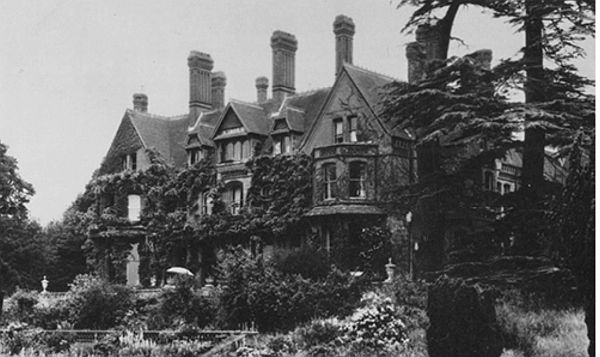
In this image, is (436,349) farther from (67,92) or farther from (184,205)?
(184,205)

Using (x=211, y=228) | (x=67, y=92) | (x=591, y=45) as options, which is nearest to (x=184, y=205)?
(x=211, y=228)

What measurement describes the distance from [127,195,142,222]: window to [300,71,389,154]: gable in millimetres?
8108

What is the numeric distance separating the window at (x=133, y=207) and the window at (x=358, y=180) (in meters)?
9.56

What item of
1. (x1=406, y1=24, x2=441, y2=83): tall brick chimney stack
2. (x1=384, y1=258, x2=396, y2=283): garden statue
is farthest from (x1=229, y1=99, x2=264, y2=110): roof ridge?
(x1=406, y1=24, x2=441, y2=83): tall brick chimney stack

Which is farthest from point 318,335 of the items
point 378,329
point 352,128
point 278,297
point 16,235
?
point 16,235

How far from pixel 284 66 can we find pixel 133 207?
782 cm

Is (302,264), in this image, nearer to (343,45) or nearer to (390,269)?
(390,269)

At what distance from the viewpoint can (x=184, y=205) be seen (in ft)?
110

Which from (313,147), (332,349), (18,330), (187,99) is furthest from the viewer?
(187,99)

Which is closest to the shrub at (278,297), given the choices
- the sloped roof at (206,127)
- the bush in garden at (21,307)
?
the bush in garden at (21,307)

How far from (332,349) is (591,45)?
23.7 feet

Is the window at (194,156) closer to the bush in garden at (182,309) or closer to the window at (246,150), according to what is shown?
the window at (246,150)

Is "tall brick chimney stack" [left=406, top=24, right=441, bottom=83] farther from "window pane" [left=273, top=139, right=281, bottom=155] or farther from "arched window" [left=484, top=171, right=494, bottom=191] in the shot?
"window pane" [left=273, top=139, right=281, bottom=155]

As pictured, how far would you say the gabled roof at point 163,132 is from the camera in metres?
35.4
